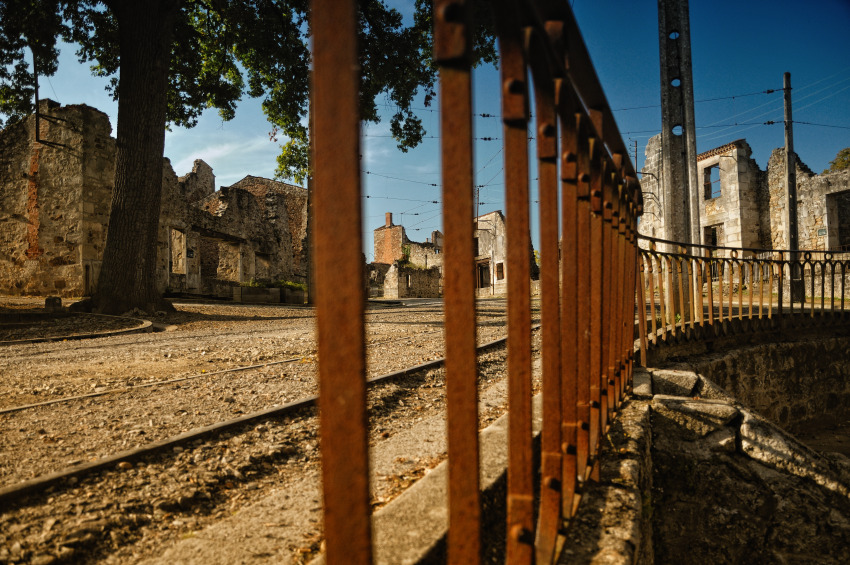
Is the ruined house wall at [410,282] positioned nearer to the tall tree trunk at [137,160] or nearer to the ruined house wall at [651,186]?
the ruined house wall at [651,186]

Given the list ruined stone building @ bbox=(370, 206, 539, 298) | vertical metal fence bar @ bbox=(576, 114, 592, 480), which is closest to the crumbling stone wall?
ruined stone building @ bbox=(370, 206, 539, 298)

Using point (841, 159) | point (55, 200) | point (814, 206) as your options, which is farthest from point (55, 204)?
point (841, 159)

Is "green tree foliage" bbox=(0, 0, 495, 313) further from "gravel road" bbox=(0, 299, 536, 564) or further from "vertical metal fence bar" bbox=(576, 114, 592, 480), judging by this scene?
"vertical metal fence bar" bbox=(576, 114, 592, 480)

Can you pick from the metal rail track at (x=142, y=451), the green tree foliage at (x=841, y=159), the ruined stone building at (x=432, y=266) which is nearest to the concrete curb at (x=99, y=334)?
the metal rail track at (x=142, y=451)

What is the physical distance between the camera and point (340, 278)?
477 mm

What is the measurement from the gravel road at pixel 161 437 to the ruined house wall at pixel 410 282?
86.5ft

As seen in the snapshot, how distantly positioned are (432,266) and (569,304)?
35.8 metres

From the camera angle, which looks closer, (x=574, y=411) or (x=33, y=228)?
(x=574, y=411)

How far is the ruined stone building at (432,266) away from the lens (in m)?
31.2

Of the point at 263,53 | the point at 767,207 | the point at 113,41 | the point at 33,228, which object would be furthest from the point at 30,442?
the point at 767,207

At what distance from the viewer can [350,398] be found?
486 millimetres

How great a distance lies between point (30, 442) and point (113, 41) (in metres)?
13.0

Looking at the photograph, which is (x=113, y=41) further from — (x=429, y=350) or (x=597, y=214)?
(x=597, y=214)

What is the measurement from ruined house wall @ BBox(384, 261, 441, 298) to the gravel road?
26.4 meters
